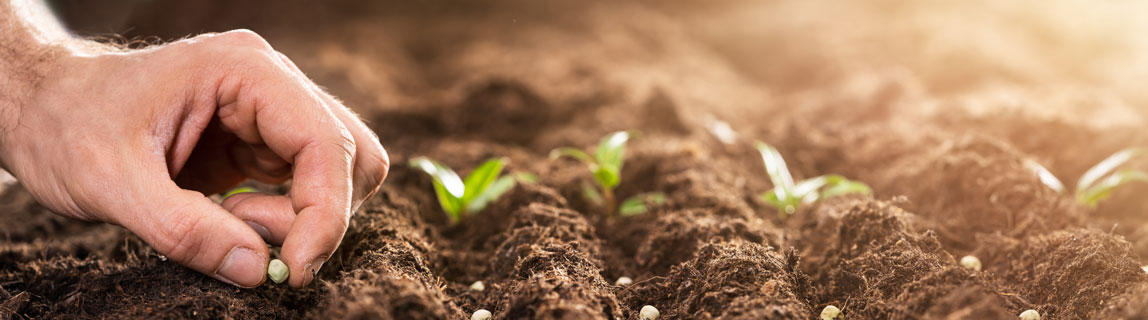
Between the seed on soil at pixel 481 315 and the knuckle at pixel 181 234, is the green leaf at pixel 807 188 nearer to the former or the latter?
the seed on soil at pixel 481 315

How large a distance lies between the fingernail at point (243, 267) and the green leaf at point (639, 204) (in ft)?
3.38

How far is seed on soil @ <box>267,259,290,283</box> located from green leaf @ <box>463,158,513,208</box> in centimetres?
70

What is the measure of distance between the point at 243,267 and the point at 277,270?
2.5 inches

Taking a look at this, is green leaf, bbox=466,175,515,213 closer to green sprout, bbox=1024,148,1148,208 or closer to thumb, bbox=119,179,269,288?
thumb, bbox=119,179,269,288

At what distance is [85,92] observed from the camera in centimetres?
152

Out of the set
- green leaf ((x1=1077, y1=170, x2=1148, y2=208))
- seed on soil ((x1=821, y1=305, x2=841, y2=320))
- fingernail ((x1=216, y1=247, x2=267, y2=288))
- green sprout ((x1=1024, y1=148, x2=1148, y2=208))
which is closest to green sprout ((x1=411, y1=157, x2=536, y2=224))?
fingernail ((x1=216, y1=247, x2=267, y2=288))

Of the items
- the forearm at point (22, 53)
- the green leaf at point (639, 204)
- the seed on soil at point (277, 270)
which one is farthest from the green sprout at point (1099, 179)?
the forearm at point (22, 53)

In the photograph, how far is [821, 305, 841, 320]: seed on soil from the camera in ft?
5.05

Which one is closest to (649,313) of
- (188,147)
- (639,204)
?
(639,204)

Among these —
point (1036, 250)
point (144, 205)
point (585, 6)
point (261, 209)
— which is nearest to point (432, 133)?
point (261, 209)

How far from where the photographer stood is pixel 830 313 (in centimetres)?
154

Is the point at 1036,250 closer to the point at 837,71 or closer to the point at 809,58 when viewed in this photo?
the point at 837,71

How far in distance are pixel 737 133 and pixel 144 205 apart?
2218mm

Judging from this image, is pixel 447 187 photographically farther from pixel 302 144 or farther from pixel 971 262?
pixel 971 262
